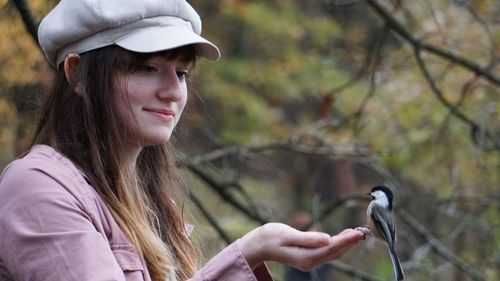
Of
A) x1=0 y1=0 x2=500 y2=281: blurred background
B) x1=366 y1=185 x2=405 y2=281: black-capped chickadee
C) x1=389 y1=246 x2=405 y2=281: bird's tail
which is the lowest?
x1=0 y1=0 x2=500 y2=281: blurred background

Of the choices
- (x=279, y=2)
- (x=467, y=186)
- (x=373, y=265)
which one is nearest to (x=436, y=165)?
(x=467, y=186)

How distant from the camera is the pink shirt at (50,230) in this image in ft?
4.73

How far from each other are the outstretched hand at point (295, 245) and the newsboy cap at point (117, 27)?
1.20ft

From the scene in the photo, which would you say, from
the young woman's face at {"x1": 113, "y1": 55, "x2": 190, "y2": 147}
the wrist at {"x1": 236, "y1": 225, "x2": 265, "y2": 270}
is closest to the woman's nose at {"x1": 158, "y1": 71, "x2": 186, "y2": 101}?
the young woman's face at {"x1": 113, "y1": 55, "x2": 190, "y2": 147}

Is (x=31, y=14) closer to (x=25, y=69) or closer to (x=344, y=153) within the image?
(x=25, y=69)

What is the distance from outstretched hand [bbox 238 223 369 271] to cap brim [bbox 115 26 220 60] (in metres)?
0.36

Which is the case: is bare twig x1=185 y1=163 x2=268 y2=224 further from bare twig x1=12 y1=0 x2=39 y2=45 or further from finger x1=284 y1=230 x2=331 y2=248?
finger x1=284 y1=230 x2=331 y2=248

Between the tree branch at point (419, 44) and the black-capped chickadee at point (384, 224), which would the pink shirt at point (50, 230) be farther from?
the tree branch at point (419, 44)

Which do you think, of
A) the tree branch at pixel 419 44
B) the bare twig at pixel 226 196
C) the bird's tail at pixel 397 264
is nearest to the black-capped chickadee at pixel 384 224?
the bird's tail at pixel 397 264

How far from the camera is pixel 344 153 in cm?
429

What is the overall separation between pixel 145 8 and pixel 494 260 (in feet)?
10.9

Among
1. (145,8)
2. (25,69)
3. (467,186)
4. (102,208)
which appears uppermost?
(145,8)

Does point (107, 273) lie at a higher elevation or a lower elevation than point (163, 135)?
lower

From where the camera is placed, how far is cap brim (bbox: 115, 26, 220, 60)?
1662mm
